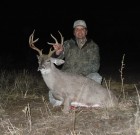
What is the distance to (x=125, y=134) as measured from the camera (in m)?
5.71

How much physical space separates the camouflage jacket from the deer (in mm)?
759

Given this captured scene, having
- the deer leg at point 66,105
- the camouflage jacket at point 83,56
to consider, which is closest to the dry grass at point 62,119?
the deer leg at point 66,105

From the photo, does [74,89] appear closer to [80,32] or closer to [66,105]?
[66,105]

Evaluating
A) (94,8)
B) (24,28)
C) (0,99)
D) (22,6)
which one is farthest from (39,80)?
(94,8)

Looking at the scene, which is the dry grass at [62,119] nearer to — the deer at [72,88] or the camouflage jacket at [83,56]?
the deer at [72,88]

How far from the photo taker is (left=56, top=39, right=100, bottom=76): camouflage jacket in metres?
8.77

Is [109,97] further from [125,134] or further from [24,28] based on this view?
[24,28]

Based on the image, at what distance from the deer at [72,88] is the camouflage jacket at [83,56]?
2.49 feet

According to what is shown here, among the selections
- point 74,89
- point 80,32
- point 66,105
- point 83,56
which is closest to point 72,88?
point 74,89

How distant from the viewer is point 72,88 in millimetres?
7883

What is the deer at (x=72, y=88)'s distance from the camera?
7.81m

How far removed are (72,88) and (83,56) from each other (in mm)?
1096

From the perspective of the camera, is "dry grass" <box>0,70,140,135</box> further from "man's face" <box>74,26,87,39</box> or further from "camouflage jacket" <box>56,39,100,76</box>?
"man's face" <box>74,26,87,39</box>

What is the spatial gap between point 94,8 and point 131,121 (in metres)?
25.3
